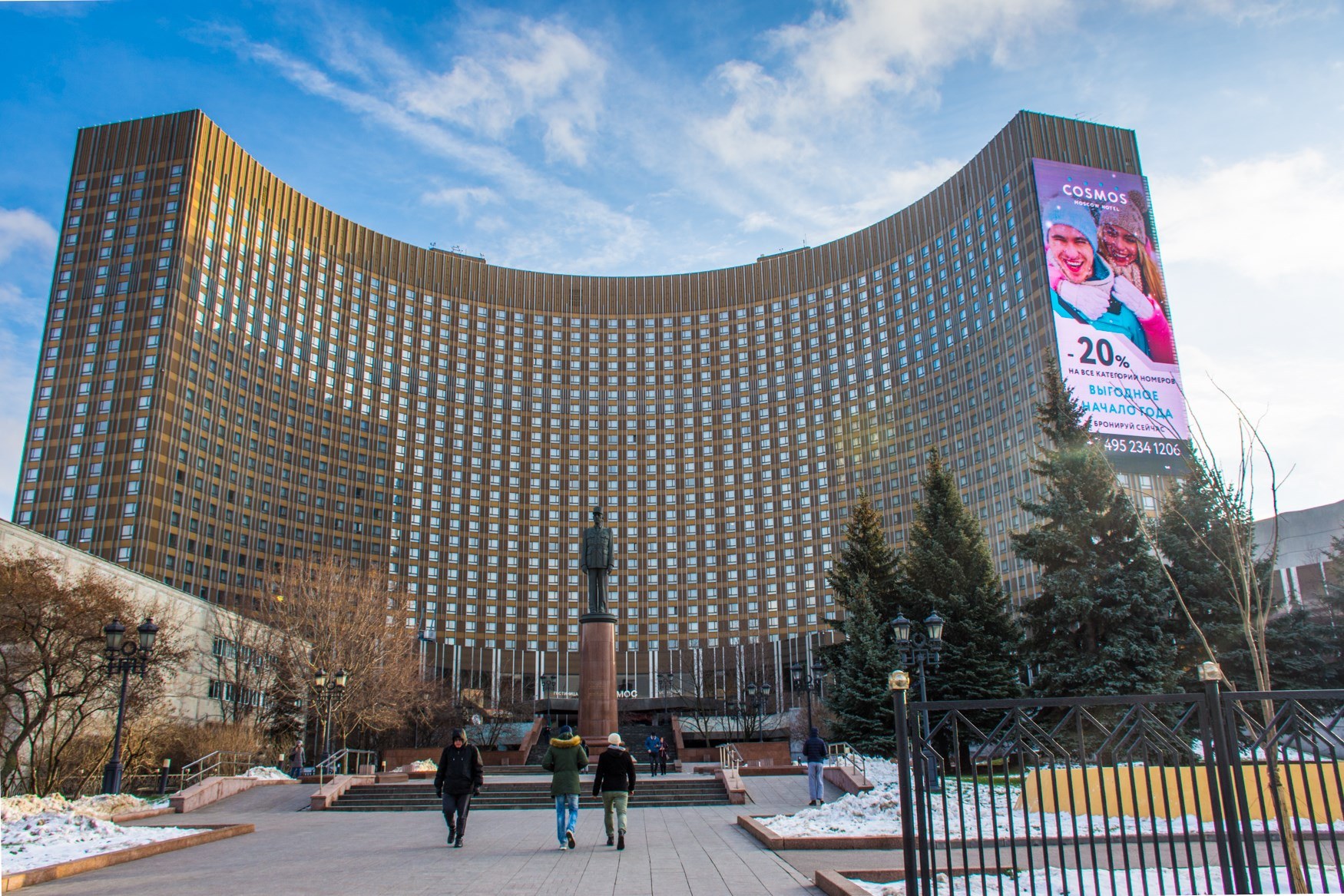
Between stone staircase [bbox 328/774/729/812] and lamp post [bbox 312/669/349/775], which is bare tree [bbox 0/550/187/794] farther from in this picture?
stone staircase [bbox 328/774/729/812]

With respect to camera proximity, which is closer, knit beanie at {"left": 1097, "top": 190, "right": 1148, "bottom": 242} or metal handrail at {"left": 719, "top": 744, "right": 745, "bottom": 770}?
metal handrail at {"left": 719, "top": 744, "right": 745, "bottom": 770}

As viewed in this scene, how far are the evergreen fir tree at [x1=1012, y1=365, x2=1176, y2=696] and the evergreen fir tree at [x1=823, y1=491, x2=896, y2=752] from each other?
5.52 metres

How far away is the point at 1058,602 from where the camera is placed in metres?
33.3

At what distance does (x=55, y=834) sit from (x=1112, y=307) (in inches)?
3548

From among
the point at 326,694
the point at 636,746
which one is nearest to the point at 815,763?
the point at 326,694

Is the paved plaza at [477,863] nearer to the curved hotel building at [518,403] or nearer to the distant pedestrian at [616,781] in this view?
the distant pedestrian at [616,781]

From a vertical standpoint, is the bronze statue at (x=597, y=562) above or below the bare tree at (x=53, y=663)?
above

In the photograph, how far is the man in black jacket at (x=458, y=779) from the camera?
16109mm

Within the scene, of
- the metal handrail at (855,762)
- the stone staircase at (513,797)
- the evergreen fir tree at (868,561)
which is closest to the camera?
the stone staircase at (513,797)

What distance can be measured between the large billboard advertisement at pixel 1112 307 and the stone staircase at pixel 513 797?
202 ft

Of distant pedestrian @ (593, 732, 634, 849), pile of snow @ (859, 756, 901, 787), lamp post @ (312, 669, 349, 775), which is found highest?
lamp post @ (312, 669, 349, 775)

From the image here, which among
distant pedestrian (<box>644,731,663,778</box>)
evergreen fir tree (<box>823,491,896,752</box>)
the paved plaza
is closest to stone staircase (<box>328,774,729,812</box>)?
the paved plaza

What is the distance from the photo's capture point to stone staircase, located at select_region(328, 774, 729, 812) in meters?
26.7

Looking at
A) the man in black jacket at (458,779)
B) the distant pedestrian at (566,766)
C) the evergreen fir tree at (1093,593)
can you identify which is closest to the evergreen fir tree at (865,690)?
the evergreen fir tree at (1093,593)
